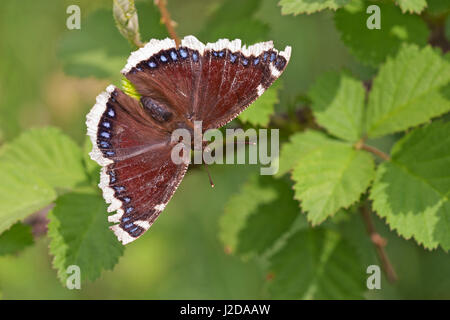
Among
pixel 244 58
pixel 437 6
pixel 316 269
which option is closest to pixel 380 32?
pixel 437 6

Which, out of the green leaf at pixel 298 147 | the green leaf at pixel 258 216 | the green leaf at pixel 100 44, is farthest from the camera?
the green leaf at pixel 100 44

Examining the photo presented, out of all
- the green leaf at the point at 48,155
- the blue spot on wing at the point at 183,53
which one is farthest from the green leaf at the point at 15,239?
the blue spot on wing at the point at 183,53

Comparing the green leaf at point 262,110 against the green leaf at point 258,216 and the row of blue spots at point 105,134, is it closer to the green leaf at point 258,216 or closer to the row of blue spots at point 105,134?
the green leaf at point 258,216

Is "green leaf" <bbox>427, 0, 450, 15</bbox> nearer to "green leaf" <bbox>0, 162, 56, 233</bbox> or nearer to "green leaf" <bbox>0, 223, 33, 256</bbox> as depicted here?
"green leaf" <bbox>0, 162, 56, 233</bbox>

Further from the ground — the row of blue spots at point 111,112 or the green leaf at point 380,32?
the green leaf at point 380,32

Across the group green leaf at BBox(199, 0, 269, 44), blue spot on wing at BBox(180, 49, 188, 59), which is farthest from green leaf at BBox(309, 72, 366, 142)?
blue spot on wing at BBox(180, 49, 188, 59)

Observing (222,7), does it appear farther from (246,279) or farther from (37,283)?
(37,283)
